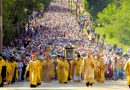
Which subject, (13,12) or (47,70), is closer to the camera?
(47,70)

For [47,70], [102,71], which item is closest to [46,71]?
[47,70]

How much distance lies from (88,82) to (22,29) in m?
50.4

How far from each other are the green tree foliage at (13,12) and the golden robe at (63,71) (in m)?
23.0

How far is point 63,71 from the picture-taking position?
3391 centimetres

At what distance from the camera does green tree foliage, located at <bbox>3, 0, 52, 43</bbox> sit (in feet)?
191

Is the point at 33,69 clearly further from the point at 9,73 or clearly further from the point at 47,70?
the point at 47,70

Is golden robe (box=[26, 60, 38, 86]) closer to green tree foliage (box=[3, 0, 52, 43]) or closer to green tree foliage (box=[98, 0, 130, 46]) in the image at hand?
green tree foliage (box=[3, 0, 52, 43])

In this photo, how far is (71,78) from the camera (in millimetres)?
35062

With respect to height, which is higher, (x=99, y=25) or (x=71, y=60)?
(x=99, y=25)

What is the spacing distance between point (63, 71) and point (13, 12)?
31141 mm

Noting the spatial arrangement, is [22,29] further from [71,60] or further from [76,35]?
[71,60]

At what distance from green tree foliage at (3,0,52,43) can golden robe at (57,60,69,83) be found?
23.0 meters

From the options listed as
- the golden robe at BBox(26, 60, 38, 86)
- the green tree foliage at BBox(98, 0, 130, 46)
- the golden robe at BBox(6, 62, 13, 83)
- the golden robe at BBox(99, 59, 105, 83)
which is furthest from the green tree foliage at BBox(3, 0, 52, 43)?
the golden robe at BBox(26, 60, 38, 86)

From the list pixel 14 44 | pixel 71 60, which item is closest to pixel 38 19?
pixel 14 44
